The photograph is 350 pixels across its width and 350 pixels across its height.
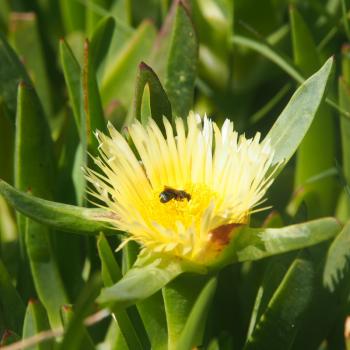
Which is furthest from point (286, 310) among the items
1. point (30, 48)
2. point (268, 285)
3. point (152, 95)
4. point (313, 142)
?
point (30, 48)

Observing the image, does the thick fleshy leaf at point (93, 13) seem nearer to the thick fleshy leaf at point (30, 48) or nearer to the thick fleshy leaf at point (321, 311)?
the thick fleshy leaf at point (30, 48)

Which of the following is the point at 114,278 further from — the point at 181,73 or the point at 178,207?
the point at 181,73

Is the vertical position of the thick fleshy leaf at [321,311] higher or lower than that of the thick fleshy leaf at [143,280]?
lower

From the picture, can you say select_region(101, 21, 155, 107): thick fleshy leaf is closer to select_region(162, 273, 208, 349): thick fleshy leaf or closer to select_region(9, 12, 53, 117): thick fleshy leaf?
select_region(9, 12, 53, 117): thick fleshy leaf

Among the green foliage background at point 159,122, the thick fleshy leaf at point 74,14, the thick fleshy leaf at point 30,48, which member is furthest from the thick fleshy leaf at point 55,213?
the thick fleshy leaf at point 74,14

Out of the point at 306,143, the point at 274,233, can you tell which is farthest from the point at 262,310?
the point at 306,143

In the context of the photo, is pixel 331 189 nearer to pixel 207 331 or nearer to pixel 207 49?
pixel 207 49
